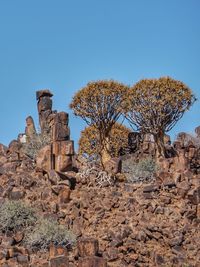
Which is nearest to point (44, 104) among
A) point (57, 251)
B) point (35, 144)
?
point (35, 144)

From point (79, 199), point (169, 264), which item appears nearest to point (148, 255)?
point (169, 264)

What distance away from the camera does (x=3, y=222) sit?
21016 millimetres

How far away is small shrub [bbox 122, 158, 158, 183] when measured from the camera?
26.6m

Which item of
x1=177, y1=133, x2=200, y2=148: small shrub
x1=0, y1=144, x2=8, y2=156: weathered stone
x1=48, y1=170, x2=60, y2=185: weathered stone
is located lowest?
x1=48, y1=170, x2=60, y2=185: weathered stone

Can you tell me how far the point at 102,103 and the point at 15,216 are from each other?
43.0 feet

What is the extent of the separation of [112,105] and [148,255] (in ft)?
47.2

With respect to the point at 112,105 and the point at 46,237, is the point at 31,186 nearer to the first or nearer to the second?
the point at 46,237

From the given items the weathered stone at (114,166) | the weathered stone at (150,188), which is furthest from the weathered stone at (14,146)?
the weathered stone at (150,188)

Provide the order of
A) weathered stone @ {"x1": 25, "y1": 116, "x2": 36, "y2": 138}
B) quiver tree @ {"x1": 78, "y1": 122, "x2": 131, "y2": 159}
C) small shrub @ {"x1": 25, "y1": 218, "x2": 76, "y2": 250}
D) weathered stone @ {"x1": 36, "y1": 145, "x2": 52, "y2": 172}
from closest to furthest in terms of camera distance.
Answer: small shrub @ {"x1": 25, "y1": 218, "x2": 76, "y2": 250} → weathered stone @ {"x1": 36, "y1": 145, "x2": 52, "y2": 172} → weathered stone @ {"x1": 25, "y1": 116, "x2": 36, "y2": 138} → quiver tree @ {"x1": 78, "y1": 122, "x2": 131, "y2": 159}

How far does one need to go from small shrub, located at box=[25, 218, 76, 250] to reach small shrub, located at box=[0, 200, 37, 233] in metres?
0.69

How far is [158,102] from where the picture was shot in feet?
105

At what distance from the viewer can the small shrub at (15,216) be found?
21.0 meters

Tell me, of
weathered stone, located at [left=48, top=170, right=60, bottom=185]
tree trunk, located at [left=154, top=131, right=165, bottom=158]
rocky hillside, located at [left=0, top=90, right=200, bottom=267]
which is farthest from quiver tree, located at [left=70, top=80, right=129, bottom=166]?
weathered stone, located at [left=48, top=170, right=60, bottom=185]

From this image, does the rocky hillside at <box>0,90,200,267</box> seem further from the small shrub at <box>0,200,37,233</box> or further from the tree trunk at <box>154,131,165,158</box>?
the tree trunk at <box>154,131,165,158</box>
